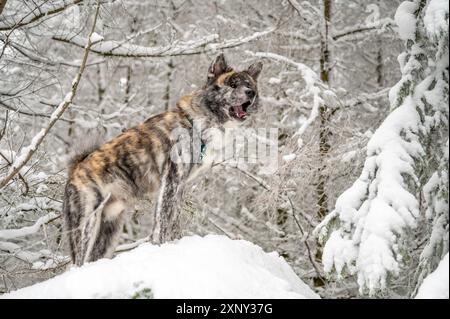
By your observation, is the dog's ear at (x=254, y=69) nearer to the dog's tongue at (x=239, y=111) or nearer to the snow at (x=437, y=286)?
the dog's tongue at (x=239, y=111)

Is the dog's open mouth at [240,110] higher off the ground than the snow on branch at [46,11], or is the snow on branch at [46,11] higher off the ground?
the snow on branch at [46,11]

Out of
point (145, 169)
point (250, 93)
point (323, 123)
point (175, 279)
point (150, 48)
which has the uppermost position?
point (150, 48)

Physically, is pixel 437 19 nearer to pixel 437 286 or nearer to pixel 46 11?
pixel 437 286

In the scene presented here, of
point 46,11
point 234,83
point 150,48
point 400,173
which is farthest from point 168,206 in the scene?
point 150,48

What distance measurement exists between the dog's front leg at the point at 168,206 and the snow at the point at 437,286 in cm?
289

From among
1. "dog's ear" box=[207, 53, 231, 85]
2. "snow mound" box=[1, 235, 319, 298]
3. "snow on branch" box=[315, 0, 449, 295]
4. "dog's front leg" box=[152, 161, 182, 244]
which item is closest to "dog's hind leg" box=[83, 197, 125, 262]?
"dog's front leg" box=[152, 161, 182, 244]

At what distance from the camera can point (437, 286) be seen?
265cm

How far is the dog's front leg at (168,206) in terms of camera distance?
200 inches

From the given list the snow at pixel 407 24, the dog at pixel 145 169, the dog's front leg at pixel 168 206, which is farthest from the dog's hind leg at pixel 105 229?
the snow at pixel 407 24

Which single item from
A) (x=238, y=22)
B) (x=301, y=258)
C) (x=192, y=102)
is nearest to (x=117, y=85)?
(x=238, y=22)

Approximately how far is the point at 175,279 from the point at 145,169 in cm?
256

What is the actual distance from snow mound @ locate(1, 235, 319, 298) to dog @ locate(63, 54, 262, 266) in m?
1.48
